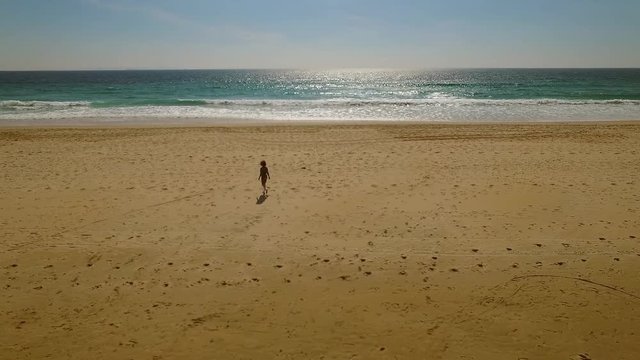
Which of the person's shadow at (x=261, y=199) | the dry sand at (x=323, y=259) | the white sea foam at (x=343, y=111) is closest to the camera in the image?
the dry sand at (x=323, y=259)

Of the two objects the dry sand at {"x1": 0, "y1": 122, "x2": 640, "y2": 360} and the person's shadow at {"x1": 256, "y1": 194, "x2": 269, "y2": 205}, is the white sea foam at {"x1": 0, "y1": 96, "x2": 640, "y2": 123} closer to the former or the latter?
the dry sand at {"x1": 0, "y1": 122, "x2": 640, "y2": 360}

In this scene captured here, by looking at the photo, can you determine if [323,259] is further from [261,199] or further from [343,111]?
[343,111]

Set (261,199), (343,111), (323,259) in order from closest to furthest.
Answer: (323,259), (261,199), (343,111)

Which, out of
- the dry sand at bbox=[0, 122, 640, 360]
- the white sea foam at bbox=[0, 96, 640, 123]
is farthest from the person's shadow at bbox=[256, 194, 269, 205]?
the white sea foam at bbox=[0, 96, 640, 123]

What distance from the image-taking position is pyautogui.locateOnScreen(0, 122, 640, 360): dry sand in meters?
4.95

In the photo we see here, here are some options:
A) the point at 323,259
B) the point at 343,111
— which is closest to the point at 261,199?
the point at 323,259

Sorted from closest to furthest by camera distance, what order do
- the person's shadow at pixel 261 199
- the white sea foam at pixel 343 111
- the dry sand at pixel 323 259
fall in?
the dry sand at pixel 323 259, the person's shadow at pixel 261 199, the white sea foam at pixel 343 111

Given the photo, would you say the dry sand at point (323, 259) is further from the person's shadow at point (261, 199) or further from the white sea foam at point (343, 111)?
the white sea foam at point (343, 111)

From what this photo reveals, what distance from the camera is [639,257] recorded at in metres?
6.85

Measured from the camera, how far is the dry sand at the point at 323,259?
4949 mm

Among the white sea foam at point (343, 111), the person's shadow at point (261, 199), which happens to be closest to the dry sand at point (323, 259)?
the person's shadow at point (261, 199)

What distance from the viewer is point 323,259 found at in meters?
6.91

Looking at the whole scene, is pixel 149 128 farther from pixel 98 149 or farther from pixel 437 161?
pixel 437 161

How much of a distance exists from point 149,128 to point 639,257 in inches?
834
